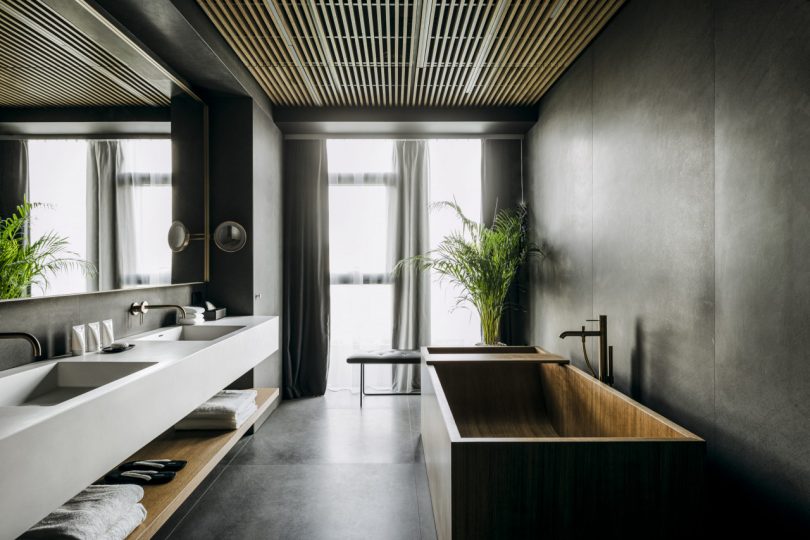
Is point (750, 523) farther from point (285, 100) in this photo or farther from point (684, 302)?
point (285, 100)

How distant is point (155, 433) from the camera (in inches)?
63.5

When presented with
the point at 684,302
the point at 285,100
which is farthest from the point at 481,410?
the point at 285,100

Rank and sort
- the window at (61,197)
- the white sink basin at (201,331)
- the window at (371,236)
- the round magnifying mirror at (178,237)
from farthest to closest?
1. the window at (371,236)
2. the round magnifying mirror at (178,237)
3. the white sink basin at (201,331)
4. the window at (61,197)


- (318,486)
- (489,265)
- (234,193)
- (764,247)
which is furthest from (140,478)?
(489,265)

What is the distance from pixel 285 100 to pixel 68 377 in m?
2.81

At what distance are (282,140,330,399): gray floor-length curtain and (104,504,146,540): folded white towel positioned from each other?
9.07ft

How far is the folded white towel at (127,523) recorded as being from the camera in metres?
1.49

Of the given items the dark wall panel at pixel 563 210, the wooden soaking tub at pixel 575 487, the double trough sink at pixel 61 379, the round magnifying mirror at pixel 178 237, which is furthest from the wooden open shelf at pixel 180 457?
the dark wall panel at pixel 563 210

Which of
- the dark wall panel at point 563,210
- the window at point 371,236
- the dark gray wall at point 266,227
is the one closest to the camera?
the dark wall panel at point 563,210

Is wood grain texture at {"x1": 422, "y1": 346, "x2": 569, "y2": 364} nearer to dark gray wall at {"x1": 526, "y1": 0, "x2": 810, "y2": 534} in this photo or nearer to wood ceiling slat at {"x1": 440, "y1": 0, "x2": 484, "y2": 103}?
dark gray wall at {"x1": 526, "y1": 0, "x2": 810, "y2": 534}

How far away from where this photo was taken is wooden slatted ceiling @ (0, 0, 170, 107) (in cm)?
182

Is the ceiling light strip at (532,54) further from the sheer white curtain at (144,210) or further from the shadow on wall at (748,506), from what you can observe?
the sheer white curtain at (144,210)

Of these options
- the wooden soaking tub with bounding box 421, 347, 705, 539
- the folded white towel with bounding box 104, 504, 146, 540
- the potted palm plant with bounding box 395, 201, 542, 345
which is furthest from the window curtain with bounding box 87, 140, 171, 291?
the potted palm plant with bounding box 395, 201, 542, 345

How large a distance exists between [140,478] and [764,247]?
8.00 ft
